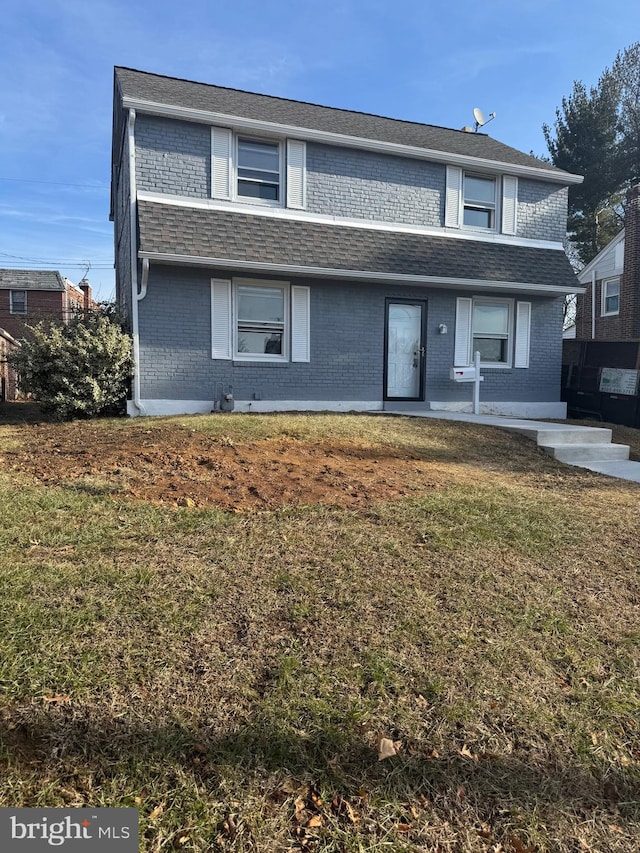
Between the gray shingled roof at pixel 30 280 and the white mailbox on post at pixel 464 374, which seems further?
the gray shingled roof at pixel 30 280

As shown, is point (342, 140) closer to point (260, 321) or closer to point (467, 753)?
point (260, 321)

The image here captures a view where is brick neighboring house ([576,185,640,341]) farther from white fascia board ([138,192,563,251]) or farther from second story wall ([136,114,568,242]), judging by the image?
white fascia board ([138,192,563,251])

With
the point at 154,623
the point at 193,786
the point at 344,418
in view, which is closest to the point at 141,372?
the point at 344,418

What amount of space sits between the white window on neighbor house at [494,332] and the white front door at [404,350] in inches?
35.5

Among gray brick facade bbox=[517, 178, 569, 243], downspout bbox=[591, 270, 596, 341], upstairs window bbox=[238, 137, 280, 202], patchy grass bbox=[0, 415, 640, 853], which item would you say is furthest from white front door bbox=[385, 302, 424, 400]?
downspout bbox=[591, 270, 596, 341]

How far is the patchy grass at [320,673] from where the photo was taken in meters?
1.85

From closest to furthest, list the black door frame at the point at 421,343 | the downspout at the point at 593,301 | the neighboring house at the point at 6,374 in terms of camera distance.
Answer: the black door frame at the point at 421,343, the neighboring house at the point at 6,374, the downspout at the point at 593,301

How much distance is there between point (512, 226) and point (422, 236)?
2.38m

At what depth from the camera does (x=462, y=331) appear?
11719mm

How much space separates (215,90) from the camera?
11.8m

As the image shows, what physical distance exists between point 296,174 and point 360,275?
2342 millimetres

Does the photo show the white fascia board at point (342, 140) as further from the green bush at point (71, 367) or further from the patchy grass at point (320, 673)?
the patchy grass at point (320, 673)

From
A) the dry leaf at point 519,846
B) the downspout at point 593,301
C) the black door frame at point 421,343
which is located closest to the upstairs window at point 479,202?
the black door frame at point 421,343

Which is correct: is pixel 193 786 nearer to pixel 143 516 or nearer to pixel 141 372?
pixel 143 516
